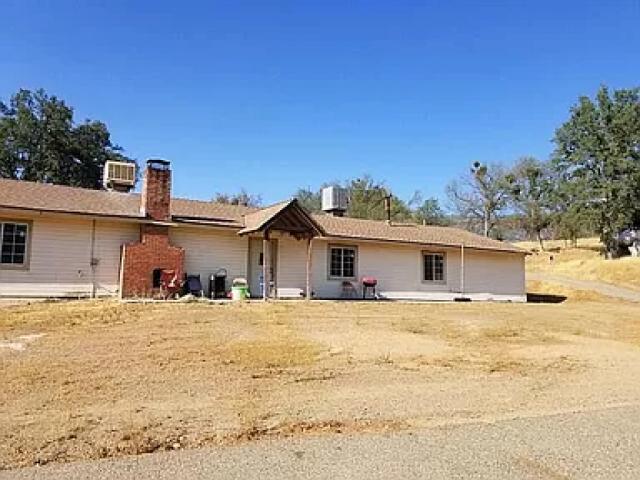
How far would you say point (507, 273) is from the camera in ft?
81.8

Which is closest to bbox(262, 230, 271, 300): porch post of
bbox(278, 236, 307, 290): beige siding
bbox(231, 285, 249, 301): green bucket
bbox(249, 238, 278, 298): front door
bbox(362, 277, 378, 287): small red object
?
bbox(249, 238, 278, 298): front door

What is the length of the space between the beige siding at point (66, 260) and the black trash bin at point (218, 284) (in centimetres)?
282

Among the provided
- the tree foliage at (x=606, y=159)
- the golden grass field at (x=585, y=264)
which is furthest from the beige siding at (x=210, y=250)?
the tree foliage at (x=606, y=159)

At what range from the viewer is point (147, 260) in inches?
640

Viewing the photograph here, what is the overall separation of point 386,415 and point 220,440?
1892 millimetres

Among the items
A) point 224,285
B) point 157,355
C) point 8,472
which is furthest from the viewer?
point 224,285

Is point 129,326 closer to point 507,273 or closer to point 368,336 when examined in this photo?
point 368,336

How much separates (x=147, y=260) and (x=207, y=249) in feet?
7.40

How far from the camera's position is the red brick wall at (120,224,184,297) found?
15.9 m

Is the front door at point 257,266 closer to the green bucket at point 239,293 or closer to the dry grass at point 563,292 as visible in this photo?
the green bucket at point 239,293

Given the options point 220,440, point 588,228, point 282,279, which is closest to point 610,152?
point 588,228

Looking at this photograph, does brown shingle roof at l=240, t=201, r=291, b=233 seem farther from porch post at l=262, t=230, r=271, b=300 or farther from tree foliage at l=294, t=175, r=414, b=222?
tree foliage at l=294, t=175, r=414, b=222

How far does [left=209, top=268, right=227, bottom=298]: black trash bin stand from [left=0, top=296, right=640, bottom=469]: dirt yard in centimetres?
337

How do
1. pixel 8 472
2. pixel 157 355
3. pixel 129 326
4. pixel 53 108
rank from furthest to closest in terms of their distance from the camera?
pixel 53 108, pixel 129 326, pixel 157 355, pixel 8 472
